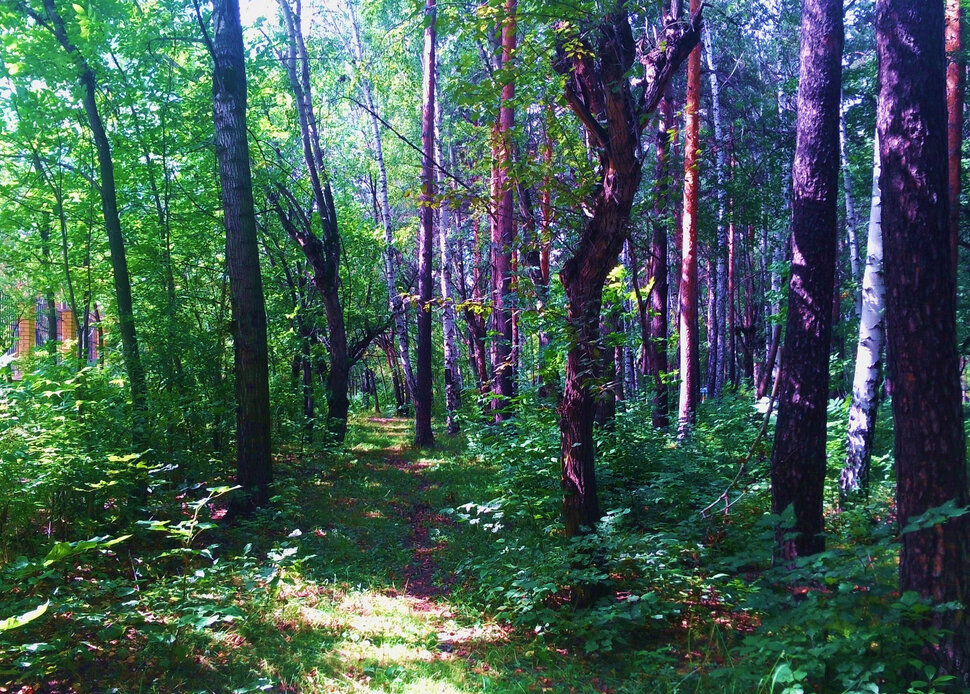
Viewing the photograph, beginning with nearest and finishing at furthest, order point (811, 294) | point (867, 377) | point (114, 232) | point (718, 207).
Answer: point (811, 294) → point (867, 377) → point (114, 232) → point (718, 207)

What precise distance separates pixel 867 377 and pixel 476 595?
4.79m

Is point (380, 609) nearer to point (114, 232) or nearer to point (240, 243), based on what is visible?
point (240, 243)

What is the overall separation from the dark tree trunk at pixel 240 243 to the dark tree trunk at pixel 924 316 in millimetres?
6441

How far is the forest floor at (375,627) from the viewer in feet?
13.3

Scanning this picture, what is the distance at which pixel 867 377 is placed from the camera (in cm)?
697

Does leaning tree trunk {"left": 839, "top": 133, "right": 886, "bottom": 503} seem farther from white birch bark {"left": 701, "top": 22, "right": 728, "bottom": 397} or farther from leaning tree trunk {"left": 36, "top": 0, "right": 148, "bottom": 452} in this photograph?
leaning tree trunk {"left": 36, "top": 0, "right": 148, "bottom": 452}

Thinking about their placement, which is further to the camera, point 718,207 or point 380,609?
point 718,207

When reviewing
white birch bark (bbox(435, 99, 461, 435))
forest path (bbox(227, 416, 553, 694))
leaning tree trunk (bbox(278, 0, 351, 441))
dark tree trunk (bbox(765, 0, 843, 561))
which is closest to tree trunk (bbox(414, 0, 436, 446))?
white birch bark (bbox(435, 99, 461, 435))

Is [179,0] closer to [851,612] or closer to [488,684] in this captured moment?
[488,684]

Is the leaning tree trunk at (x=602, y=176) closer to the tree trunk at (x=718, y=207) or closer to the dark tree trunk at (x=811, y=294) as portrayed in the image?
the dark tree trunk at (x=811, y=294)

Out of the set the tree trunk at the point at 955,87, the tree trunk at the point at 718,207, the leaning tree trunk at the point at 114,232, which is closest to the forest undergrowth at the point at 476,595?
the leaning tree trunk at the point at 114,232

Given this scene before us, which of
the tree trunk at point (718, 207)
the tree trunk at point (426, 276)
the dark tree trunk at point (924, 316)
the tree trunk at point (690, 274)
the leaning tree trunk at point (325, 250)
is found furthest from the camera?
the tree trunk at point (718, 207)

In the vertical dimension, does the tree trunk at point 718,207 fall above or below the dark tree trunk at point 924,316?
above

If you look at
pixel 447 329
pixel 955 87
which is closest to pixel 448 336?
pixel 447 329
